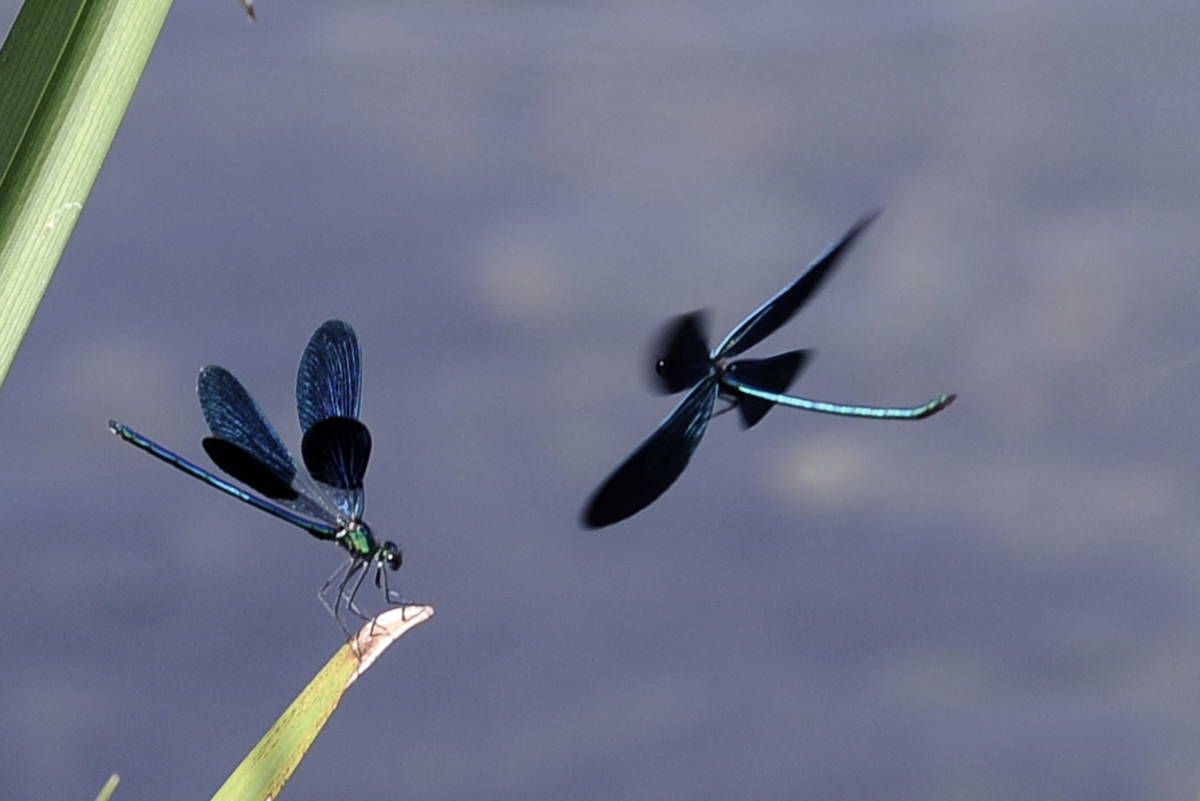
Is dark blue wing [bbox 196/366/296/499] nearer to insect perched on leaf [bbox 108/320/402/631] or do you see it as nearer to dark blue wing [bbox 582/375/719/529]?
insect perched on leaf [bbox 108/320/402/631]

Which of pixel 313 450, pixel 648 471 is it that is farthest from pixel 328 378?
pixel 648 471

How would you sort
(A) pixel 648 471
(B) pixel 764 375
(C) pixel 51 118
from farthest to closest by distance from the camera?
(B) pixel 764 375 < (C) pixel 51 118 < (A) pixel 648 471

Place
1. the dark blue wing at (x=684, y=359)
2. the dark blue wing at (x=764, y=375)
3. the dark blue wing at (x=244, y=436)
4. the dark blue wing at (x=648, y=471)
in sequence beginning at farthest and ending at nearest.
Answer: the dark blue wing at (x=244, y=436) → the dark blue wing at (x=764, y=375) → the dark blue wing at (x=684, y=359) → the dark blue wing at (x=648, y=471)

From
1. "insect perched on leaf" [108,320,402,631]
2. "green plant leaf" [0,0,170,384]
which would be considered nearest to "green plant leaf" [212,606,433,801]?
"insect perched on leaf" [108,320,402,631]

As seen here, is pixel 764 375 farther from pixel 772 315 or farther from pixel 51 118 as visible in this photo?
pixel 51 118

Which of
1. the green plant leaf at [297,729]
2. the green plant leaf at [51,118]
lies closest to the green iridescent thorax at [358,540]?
the green plant leaf at [297,729]

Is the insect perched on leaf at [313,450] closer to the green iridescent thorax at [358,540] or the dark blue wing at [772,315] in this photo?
the green iridescent thorax at [358,540]
